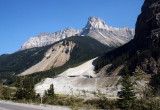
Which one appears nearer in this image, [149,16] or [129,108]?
[129,108]

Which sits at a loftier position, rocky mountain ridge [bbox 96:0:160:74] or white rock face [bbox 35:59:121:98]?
rocky mountain ridge [bbox 96:0:160:74]

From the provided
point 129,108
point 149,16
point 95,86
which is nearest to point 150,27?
point 149,16

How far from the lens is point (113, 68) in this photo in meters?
119

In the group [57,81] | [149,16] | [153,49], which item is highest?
[149,16]

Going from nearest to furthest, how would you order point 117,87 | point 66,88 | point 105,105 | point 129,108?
point 129,108, point 105,105, point 117,87, point 66,88

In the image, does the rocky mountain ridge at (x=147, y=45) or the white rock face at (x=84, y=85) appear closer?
the white rock face at (x=84, y=85)

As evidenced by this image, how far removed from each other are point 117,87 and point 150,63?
29.2 m

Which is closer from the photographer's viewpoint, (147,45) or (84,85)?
(84,85)

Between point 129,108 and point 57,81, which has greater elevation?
point 57,81

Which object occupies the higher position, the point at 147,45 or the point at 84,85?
the point at 147,45

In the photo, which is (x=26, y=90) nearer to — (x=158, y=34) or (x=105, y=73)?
(x=105, y=73)

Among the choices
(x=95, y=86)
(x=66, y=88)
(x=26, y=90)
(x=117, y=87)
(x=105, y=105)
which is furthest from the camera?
(x=66, y=88)

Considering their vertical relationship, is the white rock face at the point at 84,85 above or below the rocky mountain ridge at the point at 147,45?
below

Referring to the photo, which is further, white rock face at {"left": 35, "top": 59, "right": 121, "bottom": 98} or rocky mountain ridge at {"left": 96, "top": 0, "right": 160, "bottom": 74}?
rocky mountain ridge at {"left": 96, "top": 0, "right": 160, "bottom": 74}
